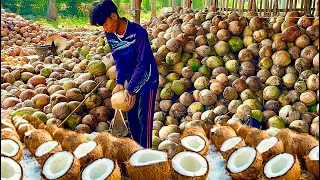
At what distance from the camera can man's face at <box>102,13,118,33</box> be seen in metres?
2.80

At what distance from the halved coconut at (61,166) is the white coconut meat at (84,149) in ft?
0.29

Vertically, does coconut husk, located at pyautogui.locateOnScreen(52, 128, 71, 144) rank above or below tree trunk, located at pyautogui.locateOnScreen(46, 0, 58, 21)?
below

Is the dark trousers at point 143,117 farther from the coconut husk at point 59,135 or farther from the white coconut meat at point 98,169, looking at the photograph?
the white coconut meat at point 98,169

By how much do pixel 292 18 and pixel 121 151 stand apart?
3.39 metres

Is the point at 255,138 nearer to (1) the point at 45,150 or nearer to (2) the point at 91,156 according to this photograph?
(2) the point at 91,156

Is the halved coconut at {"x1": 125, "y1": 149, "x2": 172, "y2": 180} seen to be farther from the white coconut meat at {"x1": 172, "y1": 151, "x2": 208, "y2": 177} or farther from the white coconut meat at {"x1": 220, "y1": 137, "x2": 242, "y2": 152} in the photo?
the white coconut meat at {"x1": 220, "y1": 137, "x2": 242, "y2": 152}

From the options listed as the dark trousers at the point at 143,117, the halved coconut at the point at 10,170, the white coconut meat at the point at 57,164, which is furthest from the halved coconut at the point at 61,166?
the dark trousers at the point at 143,117

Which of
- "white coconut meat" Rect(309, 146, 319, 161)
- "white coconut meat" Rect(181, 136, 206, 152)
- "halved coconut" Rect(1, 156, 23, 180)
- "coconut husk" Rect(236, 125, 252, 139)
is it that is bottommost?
"coconut husk" Rect(236, 125, 252, 139)

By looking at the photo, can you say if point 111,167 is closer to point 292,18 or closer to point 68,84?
point 68,84

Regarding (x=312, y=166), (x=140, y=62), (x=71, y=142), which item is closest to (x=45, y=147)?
(x=71, y=142)

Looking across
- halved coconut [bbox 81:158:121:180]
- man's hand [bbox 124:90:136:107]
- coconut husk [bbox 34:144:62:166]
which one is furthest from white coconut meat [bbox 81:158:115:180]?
man's hand [bbox 124:90:136:107]

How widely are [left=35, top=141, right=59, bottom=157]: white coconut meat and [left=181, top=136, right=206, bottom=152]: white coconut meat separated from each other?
0.62 m

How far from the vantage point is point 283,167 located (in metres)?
1.54

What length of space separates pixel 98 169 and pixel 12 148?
19.5 inches
